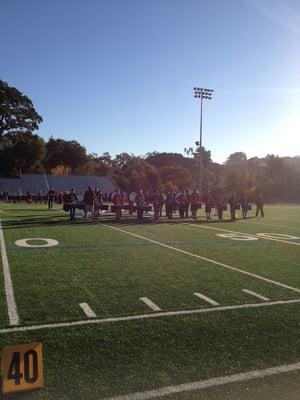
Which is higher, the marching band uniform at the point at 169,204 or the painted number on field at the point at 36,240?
the marching band uniform at the point at 169,204

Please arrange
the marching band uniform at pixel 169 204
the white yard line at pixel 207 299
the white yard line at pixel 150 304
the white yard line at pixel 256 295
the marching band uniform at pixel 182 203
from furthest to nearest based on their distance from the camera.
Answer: the marching band uniform at pixel 182 203
the marching band uniform at pixel 169 204
the white yard line at pixel 256 295
the white yard line at pixel 207 299
the white yard line at pixel 150 304

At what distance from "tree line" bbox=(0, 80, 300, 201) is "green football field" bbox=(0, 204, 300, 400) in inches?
1987

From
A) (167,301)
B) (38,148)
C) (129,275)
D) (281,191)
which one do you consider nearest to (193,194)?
(129,275)

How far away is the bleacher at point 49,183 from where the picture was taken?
58.7 meters

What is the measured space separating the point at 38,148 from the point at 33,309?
6576 cm

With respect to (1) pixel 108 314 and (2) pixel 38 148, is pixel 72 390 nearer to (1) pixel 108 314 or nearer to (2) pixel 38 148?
(1) pixel 108 314

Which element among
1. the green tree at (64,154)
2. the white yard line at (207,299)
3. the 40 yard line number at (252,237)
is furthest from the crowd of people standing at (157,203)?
the green tree at (64,154)

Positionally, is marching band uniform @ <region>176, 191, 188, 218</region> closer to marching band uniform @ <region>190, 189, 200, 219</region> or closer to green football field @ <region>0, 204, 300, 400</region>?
marching band uniform @ <region>190, 189, 200, 219</region>

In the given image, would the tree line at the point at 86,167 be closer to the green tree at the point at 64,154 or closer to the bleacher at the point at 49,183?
the green tree at the point at 64,154

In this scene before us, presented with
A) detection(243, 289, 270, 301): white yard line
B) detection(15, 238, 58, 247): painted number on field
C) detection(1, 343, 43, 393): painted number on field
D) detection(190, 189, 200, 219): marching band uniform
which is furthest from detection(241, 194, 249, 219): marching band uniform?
detection(1, 343, 43, 393): painted number on field

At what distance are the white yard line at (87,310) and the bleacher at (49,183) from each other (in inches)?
2054

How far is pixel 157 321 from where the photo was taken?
543 cm

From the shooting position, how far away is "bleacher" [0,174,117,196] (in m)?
58.7

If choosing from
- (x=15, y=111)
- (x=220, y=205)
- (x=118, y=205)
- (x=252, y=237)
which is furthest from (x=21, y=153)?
(x=252, y=237)
